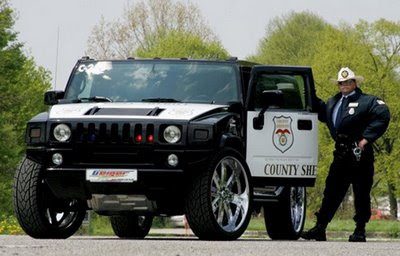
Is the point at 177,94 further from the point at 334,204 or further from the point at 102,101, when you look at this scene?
the point at 334,204

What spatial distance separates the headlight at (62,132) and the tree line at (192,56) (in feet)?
141

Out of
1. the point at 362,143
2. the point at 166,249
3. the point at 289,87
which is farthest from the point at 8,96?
the point at 166,249

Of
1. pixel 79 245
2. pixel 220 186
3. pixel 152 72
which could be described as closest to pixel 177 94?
pixel 152 72

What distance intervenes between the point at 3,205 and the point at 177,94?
4532cm

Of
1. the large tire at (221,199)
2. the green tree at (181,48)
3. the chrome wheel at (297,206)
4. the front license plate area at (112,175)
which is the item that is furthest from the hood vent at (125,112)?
the green tree at (181,48)

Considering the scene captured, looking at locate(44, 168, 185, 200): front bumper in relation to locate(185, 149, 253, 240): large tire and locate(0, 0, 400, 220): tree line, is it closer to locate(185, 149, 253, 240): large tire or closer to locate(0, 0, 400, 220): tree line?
locate(185, 149, 253, 240): large tire

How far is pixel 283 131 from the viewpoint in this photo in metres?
16.2

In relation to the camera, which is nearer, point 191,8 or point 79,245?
point 79,245

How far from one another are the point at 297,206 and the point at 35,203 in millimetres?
4111

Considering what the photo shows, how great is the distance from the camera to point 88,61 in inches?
652

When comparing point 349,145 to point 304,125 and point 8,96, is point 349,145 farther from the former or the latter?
point 8,96

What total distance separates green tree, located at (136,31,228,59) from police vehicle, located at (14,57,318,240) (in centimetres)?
5742

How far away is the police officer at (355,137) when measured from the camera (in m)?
15.8

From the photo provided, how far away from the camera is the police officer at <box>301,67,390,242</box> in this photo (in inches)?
622
